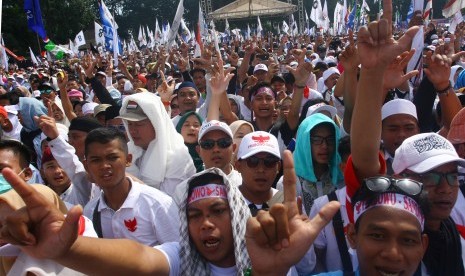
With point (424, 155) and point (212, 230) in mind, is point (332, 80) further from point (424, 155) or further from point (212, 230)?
point (212, 230)

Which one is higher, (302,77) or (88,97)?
(302,77)

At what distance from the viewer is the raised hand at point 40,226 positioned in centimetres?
143

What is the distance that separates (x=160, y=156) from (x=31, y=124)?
3010 mm

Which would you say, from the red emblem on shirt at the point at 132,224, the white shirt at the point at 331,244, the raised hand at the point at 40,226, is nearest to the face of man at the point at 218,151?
the red emblem on shirt at the point at 132,224

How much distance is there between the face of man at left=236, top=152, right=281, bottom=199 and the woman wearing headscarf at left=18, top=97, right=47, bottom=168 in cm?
302

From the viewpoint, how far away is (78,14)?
3928cm

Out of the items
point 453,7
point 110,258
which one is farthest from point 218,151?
point 453,7

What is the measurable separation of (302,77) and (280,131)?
67 cm

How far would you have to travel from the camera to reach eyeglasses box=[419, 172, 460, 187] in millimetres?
2115

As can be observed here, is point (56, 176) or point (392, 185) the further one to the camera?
point (56, 176)

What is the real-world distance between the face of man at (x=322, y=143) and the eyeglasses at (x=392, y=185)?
1.18 meters

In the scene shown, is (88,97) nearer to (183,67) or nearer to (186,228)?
(183,67)

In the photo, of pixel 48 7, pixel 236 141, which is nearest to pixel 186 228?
pixel 236 141

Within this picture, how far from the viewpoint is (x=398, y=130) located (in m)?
3.07
